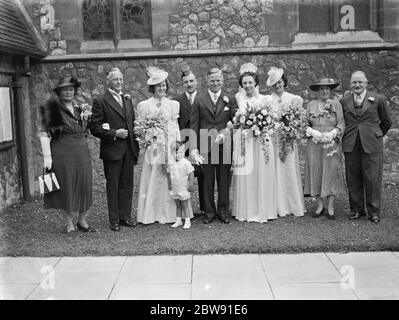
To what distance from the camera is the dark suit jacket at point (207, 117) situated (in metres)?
7.23

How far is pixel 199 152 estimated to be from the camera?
24.2 feet

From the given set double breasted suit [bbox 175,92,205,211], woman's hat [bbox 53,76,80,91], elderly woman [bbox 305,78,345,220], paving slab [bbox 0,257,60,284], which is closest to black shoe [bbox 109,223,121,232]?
paving slab [bbox 0,257,60,284]

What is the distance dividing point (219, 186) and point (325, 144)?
1.65 metres

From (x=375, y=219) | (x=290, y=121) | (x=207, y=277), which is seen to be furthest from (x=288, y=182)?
(x=207, y=277)

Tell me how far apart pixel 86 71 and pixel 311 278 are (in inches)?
278

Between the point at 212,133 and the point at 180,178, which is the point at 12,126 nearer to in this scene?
the point at 180,178

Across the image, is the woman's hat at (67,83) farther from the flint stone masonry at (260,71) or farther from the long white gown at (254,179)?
the flint stone masonry at (260,71)

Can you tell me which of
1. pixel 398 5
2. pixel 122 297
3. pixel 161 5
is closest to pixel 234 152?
pixel 122 297

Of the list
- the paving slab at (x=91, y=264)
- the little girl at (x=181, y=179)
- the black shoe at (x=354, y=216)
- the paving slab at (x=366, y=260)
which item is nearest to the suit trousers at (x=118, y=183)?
the little girl at (x=181, y=179)

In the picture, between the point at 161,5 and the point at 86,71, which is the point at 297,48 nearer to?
the point at 161,5

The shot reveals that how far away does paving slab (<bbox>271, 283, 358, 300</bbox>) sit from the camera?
4.52 m

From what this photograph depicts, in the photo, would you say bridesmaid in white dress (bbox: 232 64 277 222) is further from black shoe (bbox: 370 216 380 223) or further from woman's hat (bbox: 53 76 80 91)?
woman's hat (bbox: 53 76 80 91)

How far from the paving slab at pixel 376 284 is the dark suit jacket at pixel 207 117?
293 centimetres

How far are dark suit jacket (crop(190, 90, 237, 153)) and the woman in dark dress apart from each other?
1512 millimetres
